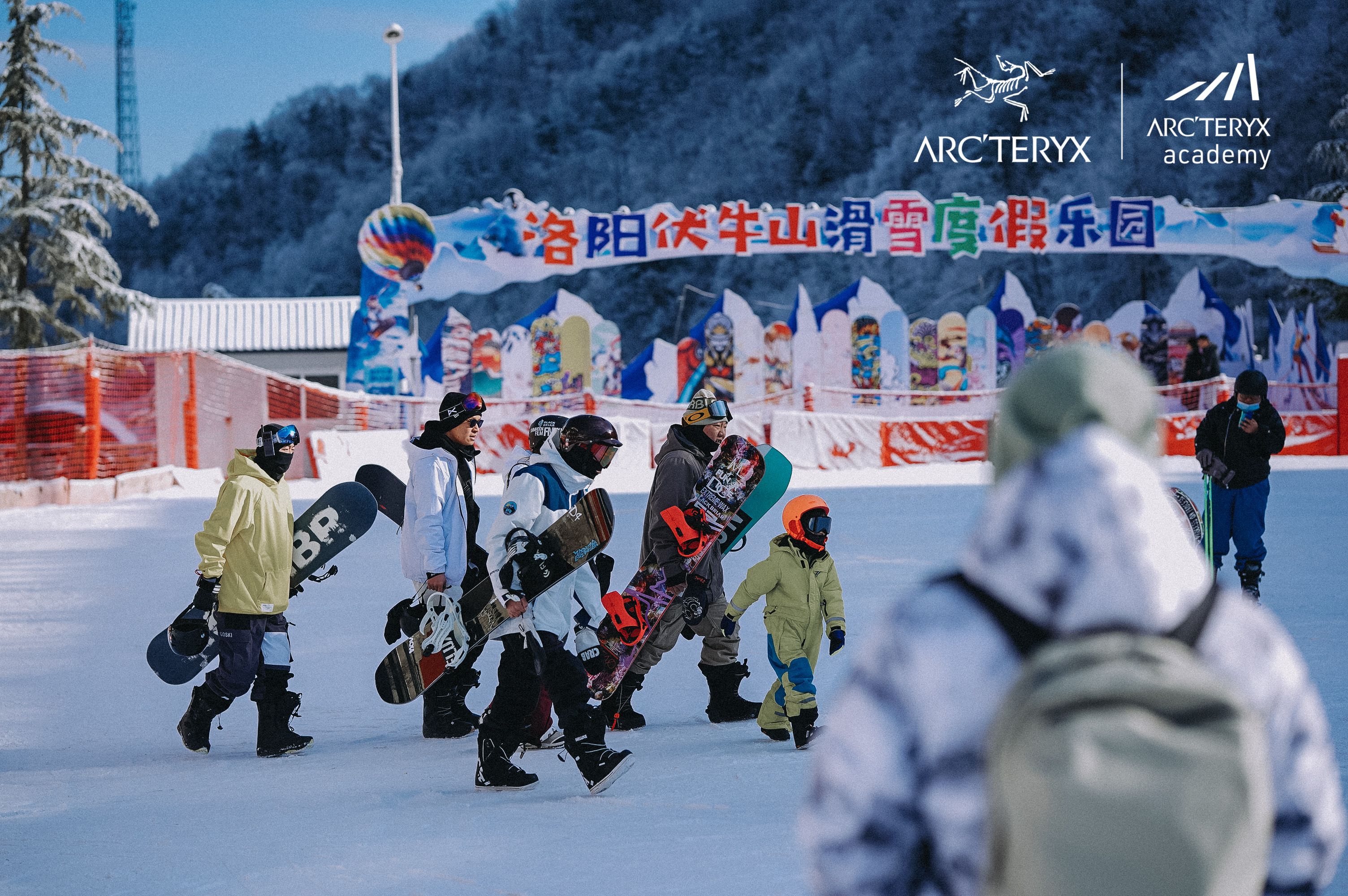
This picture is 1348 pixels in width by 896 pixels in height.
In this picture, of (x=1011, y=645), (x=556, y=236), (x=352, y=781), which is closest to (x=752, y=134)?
(x=556, y=236)

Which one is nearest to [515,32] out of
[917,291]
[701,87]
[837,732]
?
[701,87]

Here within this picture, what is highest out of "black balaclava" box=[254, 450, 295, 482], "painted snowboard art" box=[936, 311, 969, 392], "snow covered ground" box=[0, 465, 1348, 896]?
"painted snowboard art" box=[936, 311, 969, 392]

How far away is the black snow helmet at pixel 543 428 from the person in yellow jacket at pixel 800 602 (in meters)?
0.97

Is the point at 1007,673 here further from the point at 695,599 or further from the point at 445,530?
the point at 445,530

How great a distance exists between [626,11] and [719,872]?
77205mm

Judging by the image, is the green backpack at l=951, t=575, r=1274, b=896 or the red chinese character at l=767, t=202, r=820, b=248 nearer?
the green backpack at l=951, t=575, r=1274, b=896

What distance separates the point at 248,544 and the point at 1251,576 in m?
5.80

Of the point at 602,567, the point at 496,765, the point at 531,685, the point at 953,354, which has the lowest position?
the point at 496,765

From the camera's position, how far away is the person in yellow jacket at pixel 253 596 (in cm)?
510

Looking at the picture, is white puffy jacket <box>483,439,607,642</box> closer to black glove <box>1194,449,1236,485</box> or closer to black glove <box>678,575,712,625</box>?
black glove <box>678,575,712,625</box>

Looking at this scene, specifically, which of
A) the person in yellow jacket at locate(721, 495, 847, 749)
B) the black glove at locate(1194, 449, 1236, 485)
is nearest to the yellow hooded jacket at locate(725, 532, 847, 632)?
the person in yellow jacket at locate(721, 495, 847, 749)

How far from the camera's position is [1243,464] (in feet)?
24.8

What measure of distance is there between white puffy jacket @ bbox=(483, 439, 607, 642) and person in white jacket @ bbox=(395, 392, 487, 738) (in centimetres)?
67

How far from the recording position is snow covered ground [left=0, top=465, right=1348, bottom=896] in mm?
3758
